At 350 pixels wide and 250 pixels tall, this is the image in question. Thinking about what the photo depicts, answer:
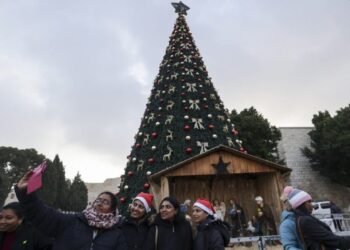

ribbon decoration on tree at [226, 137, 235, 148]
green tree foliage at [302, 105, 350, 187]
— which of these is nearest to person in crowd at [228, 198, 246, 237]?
ribbon decoration on tree at [226, 137, 235, 148]

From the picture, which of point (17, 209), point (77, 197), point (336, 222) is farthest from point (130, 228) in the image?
point (77, 197)

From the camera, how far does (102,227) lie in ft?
7.97

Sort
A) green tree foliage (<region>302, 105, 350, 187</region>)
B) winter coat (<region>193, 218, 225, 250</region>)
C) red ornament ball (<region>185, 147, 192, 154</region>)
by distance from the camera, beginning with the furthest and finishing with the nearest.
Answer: green tree foliage (<region>302, 105, 350, 187</region>)
red ornament ball (<region>185, 147, 192, 154</region>)
winter coat (<region>193, 218, 225, 250</region>)

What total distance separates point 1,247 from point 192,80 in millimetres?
7307

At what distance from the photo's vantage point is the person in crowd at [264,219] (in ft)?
20.6

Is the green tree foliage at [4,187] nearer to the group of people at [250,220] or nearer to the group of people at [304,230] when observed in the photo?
the group of people at [250,220]

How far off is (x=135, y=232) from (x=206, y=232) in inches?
31.8

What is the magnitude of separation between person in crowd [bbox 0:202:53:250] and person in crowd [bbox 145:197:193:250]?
102 centimetres

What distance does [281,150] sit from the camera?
21.4m

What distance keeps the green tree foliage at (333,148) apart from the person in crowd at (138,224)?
1865cm

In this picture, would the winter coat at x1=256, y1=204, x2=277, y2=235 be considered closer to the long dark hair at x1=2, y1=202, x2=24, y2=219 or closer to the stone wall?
the long dark hair at x1=2, y1=202, x2=24, y2=219

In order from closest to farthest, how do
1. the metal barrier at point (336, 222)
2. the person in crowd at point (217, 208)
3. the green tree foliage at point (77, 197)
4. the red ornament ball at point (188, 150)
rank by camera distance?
the person in crowd at point (217, 208) → the red ornament ball at point (188, 150) → the metal barrier at point (336, 222) → the green tree foliage at point (77, 197)

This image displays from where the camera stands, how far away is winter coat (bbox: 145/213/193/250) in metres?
2.90

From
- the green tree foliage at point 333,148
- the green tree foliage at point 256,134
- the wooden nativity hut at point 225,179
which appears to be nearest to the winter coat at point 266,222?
the wooden nativity hut at point 225,179
